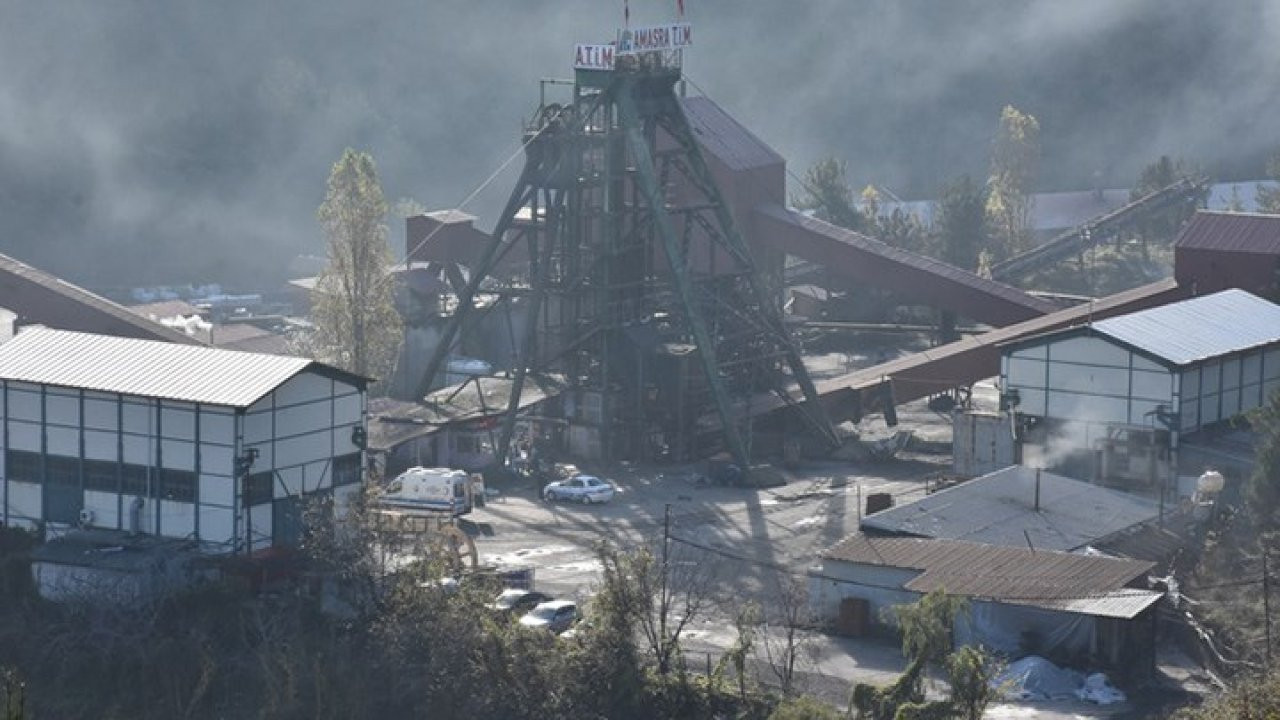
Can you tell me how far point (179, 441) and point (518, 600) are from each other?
5607 millimetres

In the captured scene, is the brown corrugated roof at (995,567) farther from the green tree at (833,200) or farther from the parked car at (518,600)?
the green tree at (833,200)

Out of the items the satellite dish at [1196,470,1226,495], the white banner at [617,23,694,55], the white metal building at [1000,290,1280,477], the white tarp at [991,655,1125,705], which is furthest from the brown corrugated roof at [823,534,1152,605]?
the white banner at [617,23,694,55]

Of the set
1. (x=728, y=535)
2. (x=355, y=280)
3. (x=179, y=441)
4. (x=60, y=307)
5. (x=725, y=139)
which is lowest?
(x=728, y=535)

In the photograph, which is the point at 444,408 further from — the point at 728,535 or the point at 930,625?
the point at 930,625

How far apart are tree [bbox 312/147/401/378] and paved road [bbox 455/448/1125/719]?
22.4 ft

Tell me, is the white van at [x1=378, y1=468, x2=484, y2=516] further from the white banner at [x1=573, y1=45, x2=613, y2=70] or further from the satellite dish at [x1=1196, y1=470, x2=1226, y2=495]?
the satellite dish at [x1=1196, y1=470, x2=1226, y2=495]

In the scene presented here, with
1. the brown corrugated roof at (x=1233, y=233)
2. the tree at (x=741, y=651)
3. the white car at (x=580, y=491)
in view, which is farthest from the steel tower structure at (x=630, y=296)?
the tree at (x=741, y=651)

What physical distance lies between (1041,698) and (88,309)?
2437 centimetres

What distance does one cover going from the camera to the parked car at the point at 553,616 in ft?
100

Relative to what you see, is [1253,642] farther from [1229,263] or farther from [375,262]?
[375,262]

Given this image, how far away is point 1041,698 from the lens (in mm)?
28453

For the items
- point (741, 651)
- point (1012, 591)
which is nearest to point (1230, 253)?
point (1012, 591)

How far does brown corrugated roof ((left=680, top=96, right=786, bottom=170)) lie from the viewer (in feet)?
182

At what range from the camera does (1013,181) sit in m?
73.0
